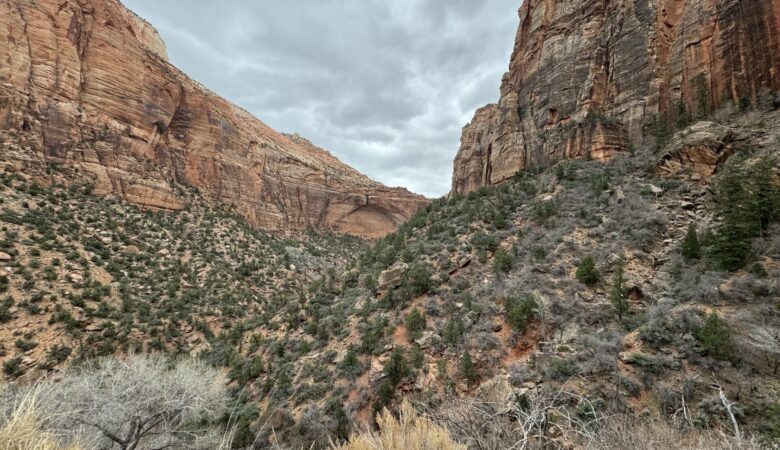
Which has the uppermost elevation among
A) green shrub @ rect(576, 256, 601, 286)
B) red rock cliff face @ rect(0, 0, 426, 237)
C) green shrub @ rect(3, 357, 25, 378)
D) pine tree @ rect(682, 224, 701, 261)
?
red rock cliff face @ rect(0, 0, 426, 237)

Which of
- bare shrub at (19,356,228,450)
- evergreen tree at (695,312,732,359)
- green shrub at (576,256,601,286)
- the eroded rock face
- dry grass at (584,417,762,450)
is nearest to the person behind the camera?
dry grass at (584,417,762,450)

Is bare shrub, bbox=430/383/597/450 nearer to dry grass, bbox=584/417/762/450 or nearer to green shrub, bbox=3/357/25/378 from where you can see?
dry grass, bbox=584/417/762/450

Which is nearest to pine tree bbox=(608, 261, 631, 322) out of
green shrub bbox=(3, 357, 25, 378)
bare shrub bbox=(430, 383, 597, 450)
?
bare shrub bbox=(430, 383, 597, 450)

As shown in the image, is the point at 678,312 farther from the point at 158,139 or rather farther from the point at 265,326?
the point at 158,139

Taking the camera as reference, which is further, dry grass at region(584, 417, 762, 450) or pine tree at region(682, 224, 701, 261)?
pine tree at region(682, 224, 701, 261)

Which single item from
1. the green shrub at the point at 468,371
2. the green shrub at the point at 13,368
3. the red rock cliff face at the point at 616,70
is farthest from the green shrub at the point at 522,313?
the green shrub at the point at 13,368

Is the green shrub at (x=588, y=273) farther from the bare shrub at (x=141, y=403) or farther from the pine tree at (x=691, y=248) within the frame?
the bare shrub at (x=141, y=403)

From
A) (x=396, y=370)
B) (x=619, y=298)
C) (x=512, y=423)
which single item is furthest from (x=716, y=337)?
(x=396, y=370)

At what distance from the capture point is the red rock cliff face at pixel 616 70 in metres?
14.2

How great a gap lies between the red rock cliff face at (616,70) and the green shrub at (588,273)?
11718mm

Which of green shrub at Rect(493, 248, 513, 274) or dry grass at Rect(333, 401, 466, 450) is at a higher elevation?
green shrub at Rect(493, 248, 513, 274)

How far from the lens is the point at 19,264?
13750 mm

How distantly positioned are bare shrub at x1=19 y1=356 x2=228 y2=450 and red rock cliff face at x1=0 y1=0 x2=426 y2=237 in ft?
57.9

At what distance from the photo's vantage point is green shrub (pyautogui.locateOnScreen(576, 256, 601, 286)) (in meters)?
9.93
